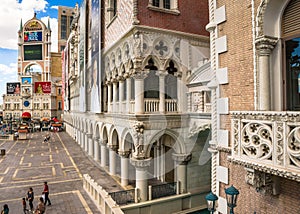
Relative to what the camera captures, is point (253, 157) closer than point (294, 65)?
Yes

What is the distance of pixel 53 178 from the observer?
17.7 meters

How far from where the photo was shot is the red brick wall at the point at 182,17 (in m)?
12.3

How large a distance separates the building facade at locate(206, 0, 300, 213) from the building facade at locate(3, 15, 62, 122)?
69317 millimetres

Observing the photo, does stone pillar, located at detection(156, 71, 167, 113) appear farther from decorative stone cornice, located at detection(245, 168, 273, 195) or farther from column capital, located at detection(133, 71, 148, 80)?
decorative stone cornice, located at detection(245, 168, 273, 195)

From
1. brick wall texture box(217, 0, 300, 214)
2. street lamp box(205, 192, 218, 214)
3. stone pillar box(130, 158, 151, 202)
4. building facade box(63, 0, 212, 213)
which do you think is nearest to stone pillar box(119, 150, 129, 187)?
building facade box(63, 0, 212, 213)

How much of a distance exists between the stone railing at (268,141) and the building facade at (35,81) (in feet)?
231

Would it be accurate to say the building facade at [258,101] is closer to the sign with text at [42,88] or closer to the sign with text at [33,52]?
the sign with text at [42,88]

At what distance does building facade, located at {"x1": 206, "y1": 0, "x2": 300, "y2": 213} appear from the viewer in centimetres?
384

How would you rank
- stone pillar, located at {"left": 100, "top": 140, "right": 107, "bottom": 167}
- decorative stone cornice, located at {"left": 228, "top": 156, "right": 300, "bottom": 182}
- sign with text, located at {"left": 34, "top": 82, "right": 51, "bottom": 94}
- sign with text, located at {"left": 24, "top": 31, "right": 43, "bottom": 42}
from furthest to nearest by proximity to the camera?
1. sign with text, located at {"left": 24, "top": 31, "right": 43, "bottom": 42}
2. sign with text, located at {"left": 34, "top": 82, "right": 51, "bottom": 94}
3. stone pillar, located at {"left": 100, "top": 140, "right": 107, "bottom": 167}
4. decorative stone cornice, located at {"left": 228, "top": 156, "right": 300, "bottom": 182}

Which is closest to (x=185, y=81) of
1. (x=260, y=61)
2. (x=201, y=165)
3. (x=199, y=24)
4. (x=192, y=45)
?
(x=192, y=45)

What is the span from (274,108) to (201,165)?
9888 millimetres

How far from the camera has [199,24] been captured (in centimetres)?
1412

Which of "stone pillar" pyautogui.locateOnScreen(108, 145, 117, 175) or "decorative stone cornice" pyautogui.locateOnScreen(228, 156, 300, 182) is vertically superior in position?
"decorative stone cornice" pyautogui.locateOnScreen(228, 156, 300, 182)

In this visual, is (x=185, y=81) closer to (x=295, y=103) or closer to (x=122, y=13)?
(x=122, y=13)
